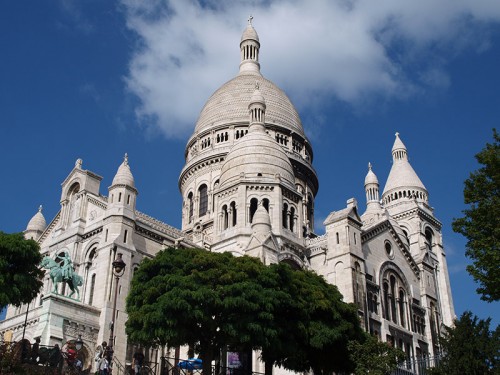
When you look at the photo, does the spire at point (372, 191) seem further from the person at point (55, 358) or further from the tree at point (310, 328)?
the person at point (55, 358)

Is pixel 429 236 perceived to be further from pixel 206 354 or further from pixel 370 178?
pixel 206 354

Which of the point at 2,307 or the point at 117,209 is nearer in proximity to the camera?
the point at 2,307

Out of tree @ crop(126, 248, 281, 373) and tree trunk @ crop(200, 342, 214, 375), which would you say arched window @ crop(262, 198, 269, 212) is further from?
tree trunk @ crop(200, 342, 214, 375)

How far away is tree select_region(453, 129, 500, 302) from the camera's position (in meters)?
28.4

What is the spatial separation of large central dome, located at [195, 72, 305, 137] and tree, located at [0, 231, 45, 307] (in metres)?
36.8

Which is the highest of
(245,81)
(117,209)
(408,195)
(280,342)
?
(245,81)

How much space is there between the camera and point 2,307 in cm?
3822

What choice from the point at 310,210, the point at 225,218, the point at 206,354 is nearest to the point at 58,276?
the point at 206,354

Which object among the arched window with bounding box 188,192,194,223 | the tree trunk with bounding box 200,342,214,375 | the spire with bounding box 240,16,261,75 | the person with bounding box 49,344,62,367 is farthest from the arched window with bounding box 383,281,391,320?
the spire with bounding box 240,16,261,75

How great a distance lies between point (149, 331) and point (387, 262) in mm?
27888

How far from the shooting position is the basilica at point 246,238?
4416 centimetres

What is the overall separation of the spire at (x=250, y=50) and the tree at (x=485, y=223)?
55.9 m

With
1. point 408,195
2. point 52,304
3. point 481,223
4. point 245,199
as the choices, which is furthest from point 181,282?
point 408,195

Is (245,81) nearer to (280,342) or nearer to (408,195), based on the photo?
(408,195)
